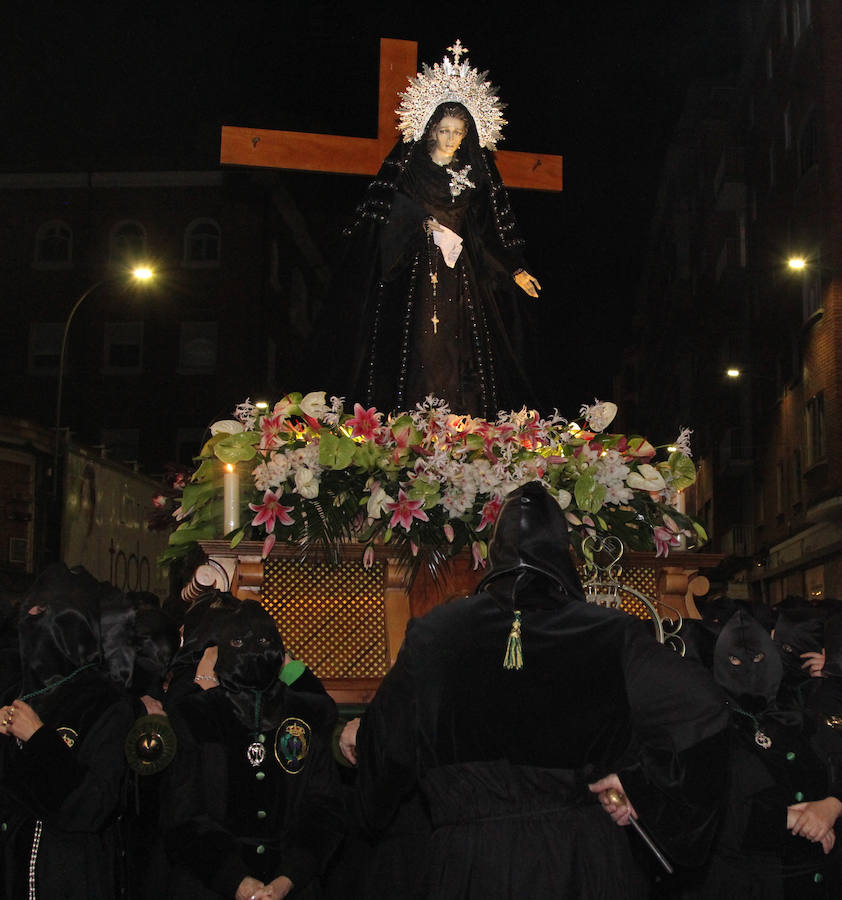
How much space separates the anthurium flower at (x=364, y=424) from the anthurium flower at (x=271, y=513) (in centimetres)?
43

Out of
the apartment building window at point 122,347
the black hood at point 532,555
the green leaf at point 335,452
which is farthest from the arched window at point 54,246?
the black hood at point 532,555

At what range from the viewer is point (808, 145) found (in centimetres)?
2542

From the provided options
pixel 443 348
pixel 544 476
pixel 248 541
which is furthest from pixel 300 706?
pixel 443 348

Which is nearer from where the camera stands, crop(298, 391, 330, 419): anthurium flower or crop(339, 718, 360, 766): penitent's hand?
Result: crop(339, 718, 360, 766): penitent's hand

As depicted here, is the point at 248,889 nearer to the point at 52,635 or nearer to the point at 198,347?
the point at 52,635

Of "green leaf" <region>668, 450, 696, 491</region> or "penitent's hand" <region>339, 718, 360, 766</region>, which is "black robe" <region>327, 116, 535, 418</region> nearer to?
"green leaf" <region>668, 450, 696, 491</region>

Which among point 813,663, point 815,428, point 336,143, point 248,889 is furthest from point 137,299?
point 248,889

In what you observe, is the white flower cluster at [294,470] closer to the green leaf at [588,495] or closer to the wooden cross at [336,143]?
the green leaf at [588,495]

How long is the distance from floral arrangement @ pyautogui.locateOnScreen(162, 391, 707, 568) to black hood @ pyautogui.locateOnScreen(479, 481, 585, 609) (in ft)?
4.35

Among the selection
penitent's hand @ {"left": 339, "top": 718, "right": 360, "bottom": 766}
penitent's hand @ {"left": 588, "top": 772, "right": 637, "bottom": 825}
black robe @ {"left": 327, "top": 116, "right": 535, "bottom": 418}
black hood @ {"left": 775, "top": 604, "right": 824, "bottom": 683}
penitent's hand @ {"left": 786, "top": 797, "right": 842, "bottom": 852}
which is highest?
black robe @ {"left": 327, "top": 116, "right": 535, "bottom": 418}

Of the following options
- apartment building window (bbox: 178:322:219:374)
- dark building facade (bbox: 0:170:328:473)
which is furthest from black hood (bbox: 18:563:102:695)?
apartment building window (bbox: 178:322:219:374)

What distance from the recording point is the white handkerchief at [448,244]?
6449mm

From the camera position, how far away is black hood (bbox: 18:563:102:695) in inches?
161

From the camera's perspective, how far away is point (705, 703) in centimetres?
306
